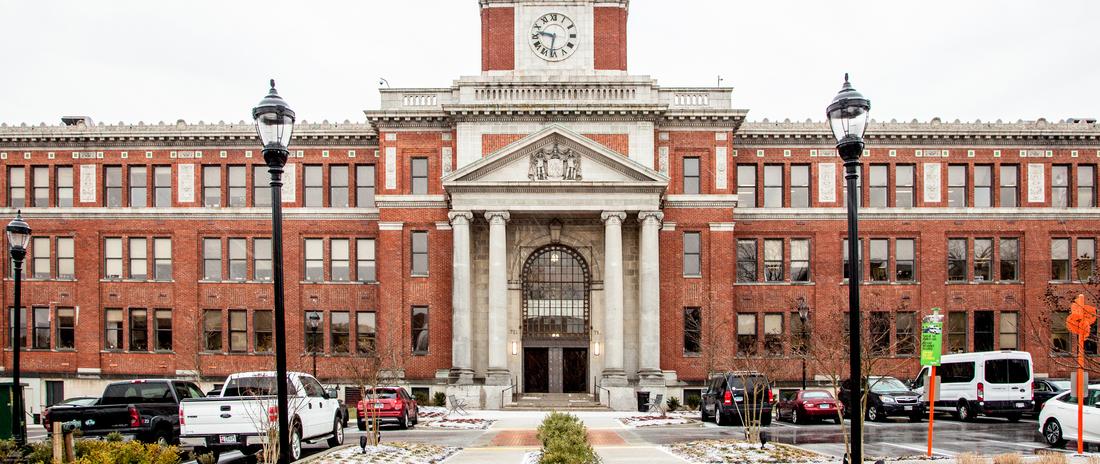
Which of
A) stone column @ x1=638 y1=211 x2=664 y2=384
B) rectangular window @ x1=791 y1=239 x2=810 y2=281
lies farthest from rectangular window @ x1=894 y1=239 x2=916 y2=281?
stone column @ x1=638 y1=211 x2=664 y2=384

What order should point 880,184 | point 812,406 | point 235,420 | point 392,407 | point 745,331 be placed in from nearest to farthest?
point 235,420, point 392,407, point 812,406, point 745,331, point 880,184

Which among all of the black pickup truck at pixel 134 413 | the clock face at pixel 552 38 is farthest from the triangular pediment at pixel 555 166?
the black pickup truck at pixel 134 413

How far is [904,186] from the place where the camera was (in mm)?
49344

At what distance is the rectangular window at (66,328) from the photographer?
49250 mm

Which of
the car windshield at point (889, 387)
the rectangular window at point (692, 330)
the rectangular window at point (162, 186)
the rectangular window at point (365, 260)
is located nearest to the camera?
the car windshield at point (889, 387)

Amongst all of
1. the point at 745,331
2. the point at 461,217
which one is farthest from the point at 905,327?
the point at 461,217

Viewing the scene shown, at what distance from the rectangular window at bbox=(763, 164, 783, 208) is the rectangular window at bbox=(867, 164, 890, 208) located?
15.1 feet

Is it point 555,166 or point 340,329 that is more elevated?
point 555,166

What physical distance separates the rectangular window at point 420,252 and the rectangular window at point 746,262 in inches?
612

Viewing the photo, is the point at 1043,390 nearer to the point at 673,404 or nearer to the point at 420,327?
the point at 673,404

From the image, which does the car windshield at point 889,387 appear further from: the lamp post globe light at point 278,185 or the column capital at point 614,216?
the lamp post globe light at point 278,185

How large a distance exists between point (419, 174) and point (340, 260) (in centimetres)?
640

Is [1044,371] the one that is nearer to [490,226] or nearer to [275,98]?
[490,226]

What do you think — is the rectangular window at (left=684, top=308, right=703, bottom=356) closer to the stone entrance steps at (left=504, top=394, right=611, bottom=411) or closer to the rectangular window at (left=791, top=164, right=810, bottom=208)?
the stone entrance steps at (left=504, top=394, right=611, bottom=411)
